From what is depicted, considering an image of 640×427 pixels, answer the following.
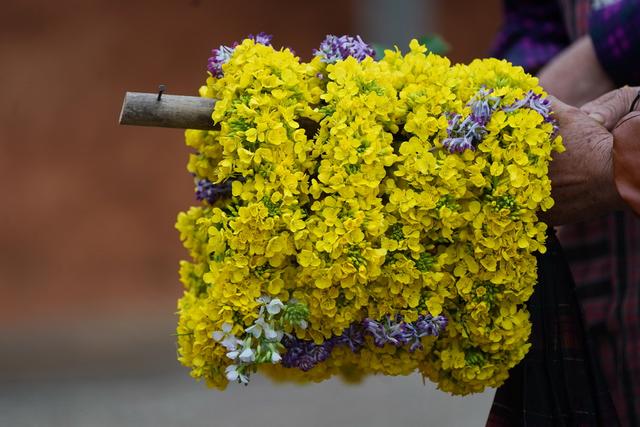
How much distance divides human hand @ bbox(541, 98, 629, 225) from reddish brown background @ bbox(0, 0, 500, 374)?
3.83 metres

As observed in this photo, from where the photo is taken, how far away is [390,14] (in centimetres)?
548

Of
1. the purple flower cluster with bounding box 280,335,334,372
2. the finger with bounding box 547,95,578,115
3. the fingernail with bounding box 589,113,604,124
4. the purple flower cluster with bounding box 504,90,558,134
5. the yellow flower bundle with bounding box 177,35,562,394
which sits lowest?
the purple flower cluster with bounding box 280,335,334,372

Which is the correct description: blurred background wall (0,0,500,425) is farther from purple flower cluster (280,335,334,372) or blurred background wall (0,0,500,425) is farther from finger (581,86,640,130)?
purple flower cluster (280,335,334,372)

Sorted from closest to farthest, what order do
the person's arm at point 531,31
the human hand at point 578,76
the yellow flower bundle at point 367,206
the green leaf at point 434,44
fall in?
the yellow flower bundle at point 367,206 < the green leaf at point 434,44 < the human hand at point 578,76 < the person's arm at point 531,31

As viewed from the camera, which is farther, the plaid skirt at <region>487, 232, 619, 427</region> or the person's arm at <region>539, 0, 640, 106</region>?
the person's arm at <region>539, 0, 640, 106</region>

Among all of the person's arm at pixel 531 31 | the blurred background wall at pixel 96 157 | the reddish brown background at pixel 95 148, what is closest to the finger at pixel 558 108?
the person's arm at pixel 531 31

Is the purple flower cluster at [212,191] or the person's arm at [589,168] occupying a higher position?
the person's arm at [589,168]

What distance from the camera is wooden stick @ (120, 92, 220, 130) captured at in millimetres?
1699

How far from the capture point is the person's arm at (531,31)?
2693mm

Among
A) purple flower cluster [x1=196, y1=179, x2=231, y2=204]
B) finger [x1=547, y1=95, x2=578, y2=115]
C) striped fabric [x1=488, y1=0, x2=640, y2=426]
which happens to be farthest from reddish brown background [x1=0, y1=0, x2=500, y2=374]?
finger [x1=547, y1=95, x2=578, y2=115]

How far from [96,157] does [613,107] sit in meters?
4.14

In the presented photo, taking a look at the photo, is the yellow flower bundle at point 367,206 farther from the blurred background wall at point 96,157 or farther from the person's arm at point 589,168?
the blurred background wall at point 96,157

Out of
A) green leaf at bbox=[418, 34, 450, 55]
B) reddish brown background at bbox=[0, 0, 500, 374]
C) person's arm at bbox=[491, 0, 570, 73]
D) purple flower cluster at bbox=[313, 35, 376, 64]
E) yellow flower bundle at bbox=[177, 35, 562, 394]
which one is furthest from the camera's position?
reddish brown background at bbox=[0, 0, 500, 374]

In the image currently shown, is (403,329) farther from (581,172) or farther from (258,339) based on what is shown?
(581,172)
